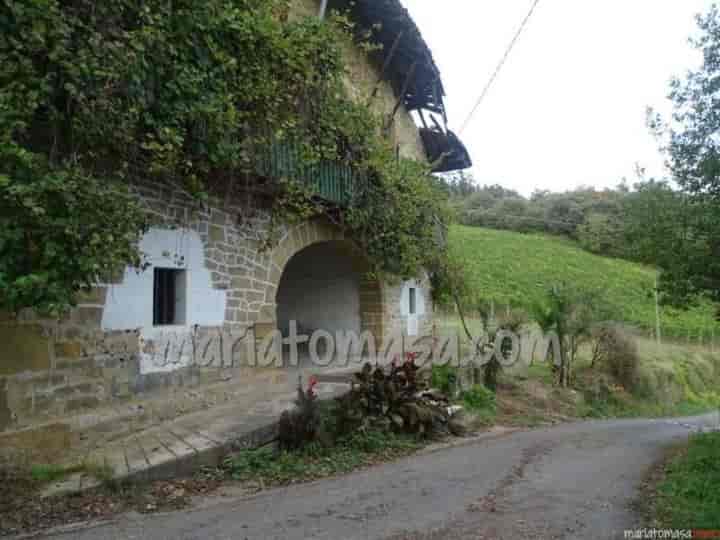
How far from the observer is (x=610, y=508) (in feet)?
14.6

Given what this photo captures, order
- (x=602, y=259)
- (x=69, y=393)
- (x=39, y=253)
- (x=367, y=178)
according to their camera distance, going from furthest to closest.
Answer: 1. (x=602, y=259)
2. (x=367, y=178)
3. (x=69, y=393)
4. (x=39, y=253)

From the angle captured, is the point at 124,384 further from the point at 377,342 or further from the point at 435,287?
the point at 435,287

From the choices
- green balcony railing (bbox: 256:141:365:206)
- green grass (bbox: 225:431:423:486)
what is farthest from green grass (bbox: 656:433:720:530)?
green balcony railing (bbox: 256:141:365:206)

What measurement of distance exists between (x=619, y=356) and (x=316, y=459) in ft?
36.9

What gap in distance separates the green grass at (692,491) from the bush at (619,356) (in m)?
7.59

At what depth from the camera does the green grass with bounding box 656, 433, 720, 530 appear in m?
3.98

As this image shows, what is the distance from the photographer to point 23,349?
4.81m

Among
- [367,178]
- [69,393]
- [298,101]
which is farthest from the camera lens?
[367,178]

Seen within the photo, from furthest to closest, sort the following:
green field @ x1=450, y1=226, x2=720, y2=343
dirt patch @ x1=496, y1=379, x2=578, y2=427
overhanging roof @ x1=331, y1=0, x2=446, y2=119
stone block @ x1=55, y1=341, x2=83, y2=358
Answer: green field @ x1=450, y1=226, x2=720, y2=343, overhanging roof @ x1=331, y1=0, x2=446, y2=119, dirt patch @ x1=496, y1=379, x2=578, y2=427, stone block @ x1=55, y1=341, x2=83, y2=358

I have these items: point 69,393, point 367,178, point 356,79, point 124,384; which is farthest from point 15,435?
point 356,79

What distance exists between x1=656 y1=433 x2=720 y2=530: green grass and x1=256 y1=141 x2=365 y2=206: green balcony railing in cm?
542

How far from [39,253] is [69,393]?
169cm

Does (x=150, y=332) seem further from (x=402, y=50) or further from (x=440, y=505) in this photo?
(x=402, y=50)

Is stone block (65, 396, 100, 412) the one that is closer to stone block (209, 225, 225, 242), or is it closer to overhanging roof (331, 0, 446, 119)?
stone block (209, 225, 225, 242)
